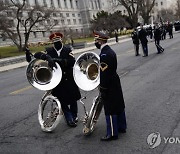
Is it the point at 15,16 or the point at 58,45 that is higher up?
the point at 15,16

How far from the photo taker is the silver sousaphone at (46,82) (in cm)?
606

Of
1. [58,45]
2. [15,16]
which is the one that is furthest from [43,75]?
[15,16]

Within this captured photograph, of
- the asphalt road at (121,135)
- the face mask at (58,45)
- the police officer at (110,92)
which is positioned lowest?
the asphalt road at (121,135)

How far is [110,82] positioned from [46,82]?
160 cm

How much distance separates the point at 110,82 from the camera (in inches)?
207

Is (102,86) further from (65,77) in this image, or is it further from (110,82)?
(65,77)

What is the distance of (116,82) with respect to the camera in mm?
5312

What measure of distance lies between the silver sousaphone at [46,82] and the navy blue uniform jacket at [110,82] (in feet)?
3.81

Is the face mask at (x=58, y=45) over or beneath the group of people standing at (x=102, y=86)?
over

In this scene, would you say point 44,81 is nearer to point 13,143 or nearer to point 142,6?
point 13,143

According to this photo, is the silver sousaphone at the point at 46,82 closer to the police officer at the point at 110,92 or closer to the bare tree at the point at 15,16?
the police officer at the point at 110,92

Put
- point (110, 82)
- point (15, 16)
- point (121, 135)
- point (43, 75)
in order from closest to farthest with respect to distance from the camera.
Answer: point (110, 82) → point (121, 135) → point (43, 75) → point (15, 16)

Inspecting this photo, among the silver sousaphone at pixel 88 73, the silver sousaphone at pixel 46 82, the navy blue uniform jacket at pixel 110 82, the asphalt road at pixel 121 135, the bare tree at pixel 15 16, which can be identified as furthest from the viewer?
the bare tree at pixel 15 16

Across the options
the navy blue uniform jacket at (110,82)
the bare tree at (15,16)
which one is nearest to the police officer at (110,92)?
the navy blue uniform jacket at (110,82)
